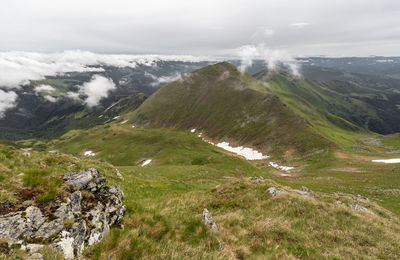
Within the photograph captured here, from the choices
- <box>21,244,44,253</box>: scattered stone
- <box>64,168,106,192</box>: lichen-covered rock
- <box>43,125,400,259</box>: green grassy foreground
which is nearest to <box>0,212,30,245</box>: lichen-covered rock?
<box>21,244,44,253</box>: scattered stone

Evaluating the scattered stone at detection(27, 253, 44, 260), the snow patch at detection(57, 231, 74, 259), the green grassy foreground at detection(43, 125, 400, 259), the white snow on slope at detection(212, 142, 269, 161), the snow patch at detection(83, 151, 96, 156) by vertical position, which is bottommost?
the snow patch at detection(83, 151, 96, 156)

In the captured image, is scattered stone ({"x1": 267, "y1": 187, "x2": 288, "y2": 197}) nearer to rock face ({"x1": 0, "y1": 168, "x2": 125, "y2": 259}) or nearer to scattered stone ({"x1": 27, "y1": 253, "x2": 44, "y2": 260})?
rock face ({"x1": 0, "y1": 168, "x2": 125, "y2": 259})

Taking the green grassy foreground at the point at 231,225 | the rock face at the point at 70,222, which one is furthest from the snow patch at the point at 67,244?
the green grassy foreground at the point at 231,225

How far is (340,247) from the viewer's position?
1165 centimetres

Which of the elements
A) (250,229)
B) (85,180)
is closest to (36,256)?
(85,180)

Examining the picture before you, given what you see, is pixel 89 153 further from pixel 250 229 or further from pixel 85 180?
pixel 250 229

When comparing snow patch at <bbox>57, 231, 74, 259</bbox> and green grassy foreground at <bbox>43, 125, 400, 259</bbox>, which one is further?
green grassy foreground at <bbox>43, 125, 400, 259</bbox>

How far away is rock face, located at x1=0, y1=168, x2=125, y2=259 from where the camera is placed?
6586 mm

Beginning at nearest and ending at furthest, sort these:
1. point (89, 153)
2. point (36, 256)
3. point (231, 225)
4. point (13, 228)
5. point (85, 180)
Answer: point (36, 256) < point (13, 228) < point (85, 180) < point (231, 225) < point (89, 153)

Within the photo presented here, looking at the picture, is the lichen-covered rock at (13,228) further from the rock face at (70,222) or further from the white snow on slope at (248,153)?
the white snow on slope at (248,153)

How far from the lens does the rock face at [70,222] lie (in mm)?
6586

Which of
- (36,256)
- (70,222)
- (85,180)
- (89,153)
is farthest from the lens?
(89,153)

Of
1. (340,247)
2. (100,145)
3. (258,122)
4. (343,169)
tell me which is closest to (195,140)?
(258,122)

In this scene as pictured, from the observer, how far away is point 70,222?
7.82 meters
